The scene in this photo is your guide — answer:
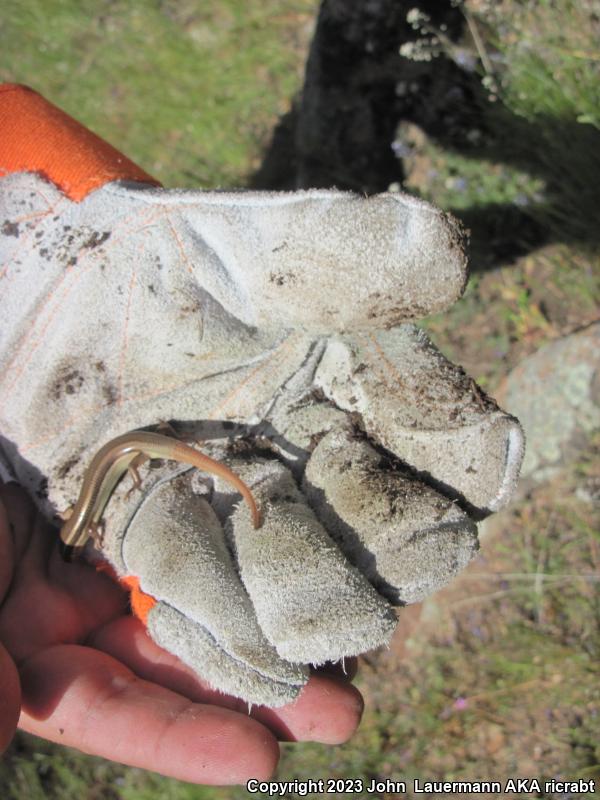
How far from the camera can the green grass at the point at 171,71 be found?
4.30 meters

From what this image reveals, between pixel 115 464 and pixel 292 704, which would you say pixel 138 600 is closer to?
pixel 115 464

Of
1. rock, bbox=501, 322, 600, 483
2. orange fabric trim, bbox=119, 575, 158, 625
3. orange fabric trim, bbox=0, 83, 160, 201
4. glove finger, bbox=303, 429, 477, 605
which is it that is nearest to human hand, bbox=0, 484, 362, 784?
orange fabric trim, bbox=119, 575, 158, 625

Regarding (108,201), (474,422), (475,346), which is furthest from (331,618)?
(475,346)

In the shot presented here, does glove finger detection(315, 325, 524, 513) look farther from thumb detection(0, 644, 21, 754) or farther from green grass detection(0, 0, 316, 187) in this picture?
green grass detection(0, 0, 316, 187)

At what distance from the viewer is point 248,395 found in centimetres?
190

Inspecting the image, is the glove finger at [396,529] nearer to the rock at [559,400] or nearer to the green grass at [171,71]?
the rock at [559,400]

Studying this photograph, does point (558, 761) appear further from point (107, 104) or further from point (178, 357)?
point (107, 104)

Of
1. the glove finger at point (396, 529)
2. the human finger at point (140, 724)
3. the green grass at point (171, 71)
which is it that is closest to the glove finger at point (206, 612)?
the human finger at point (140, 724)

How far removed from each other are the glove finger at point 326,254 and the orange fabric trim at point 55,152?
197 millimetres

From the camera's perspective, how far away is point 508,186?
318 centimetres

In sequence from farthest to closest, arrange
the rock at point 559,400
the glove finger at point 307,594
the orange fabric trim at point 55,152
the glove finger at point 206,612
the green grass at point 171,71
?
the green grass at point 171,71 → the rock at point 559,400 → the orange fabric trim at point 55,152 → the glove finger at point 206,612 → the glove finger at point 307,594

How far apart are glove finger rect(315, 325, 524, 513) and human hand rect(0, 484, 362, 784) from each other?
70 cm

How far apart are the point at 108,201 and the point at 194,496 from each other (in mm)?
820

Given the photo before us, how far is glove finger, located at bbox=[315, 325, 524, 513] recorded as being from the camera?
1572 millimetres
